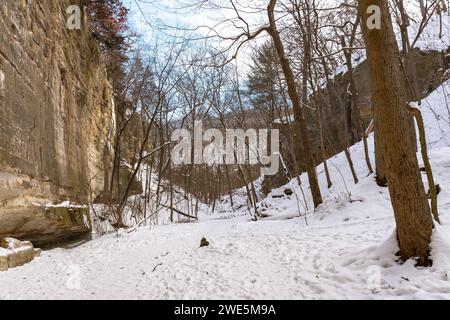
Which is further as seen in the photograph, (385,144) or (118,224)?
(118,224)

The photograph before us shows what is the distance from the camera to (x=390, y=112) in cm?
321

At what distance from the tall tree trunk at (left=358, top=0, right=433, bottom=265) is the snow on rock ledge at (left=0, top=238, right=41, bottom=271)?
17.1 feet

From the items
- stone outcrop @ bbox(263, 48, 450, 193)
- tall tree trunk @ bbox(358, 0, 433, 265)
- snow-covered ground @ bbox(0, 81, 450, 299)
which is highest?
stone outcrop @ bbox(263, 48, 450, 193)

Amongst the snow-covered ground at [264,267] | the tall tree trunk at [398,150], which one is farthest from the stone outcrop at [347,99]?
the tall tree trunk at [398,150]

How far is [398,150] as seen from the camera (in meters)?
3.19

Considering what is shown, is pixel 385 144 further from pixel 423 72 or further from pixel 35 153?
pixel 423 72

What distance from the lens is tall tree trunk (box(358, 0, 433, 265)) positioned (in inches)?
124

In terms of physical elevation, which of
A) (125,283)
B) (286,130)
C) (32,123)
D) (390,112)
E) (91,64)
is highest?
(91,64)

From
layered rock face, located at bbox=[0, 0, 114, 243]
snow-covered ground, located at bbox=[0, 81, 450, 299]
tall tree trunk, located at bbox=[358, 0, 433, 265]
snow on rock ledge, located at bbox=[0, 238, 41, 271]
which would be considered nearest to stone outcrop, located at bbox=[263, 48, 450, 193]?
snow-covered ground, located at bbox=[0, 81, 450, 299]

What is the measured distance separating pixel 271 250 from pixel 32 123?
4.65 meters

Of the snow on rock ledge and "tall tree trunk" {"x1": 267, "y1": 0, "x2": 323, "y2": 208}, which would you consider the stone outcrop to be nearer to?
"tall tree trunk" {"x1": 267, "y1": 0, "x2": 323, "y2": 208}

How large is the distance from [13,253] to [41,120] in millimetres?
2552

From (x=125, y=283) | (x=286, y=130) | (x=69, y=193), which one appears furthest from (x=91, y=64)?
(x=286, y=130)
